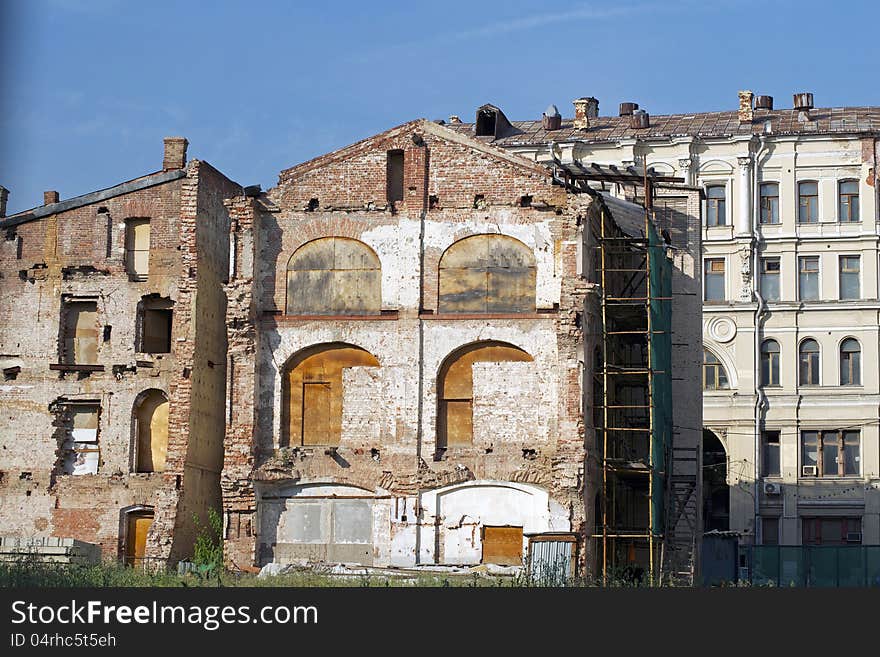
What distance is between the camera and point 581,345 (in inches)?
1352

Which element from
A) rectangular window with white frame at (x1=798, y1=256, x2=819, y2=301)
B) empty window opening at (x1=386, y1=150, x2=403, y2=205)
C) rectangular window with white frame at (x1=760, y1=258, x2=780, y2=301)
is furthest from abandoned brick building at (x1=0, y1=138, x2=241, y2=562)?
rectangular window with white frame at (x1=798, y1=256, x2=819, y2=301)

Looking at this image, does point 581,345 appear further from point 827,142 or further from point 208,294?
point 827,142

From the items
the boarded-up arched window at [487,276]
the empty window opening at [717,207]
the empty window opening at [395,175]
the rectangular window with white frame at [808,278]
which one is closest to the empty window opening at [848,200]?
the rectangular window with white frame at [808,278]

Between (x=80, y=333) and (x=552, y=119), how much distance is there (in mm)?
25669

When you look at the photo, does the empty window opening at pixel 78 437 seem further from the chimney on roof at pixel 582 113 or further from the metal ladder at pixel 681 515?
the chimney on roof at pixel 582 113

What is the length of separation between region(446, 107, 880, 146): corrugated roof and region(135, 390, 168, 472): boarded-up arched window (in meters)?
23.4

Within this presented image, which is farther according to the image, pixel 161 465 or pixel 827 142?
pixel 827 142

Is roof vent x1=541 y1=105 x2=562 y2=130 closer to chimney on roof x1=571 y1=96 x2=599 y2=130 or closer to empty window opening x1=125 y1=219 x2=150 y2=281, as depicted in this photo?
chimney on roof x1=571 y1=96 x2=599 y2=130

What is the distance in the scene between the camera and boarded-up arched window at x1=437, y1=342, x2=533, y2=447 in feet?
115

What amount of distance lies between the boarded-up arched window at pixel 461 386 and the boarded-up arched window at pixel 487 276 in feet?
2.85

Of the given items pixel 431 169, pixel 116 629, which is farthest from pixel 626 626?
pixel 431 169

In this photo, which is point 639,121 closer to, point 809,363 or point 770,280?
Answer: point 770,280

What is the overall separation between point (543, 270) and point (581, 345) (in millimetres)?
1996

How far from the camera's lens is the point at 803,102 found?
5828cm
